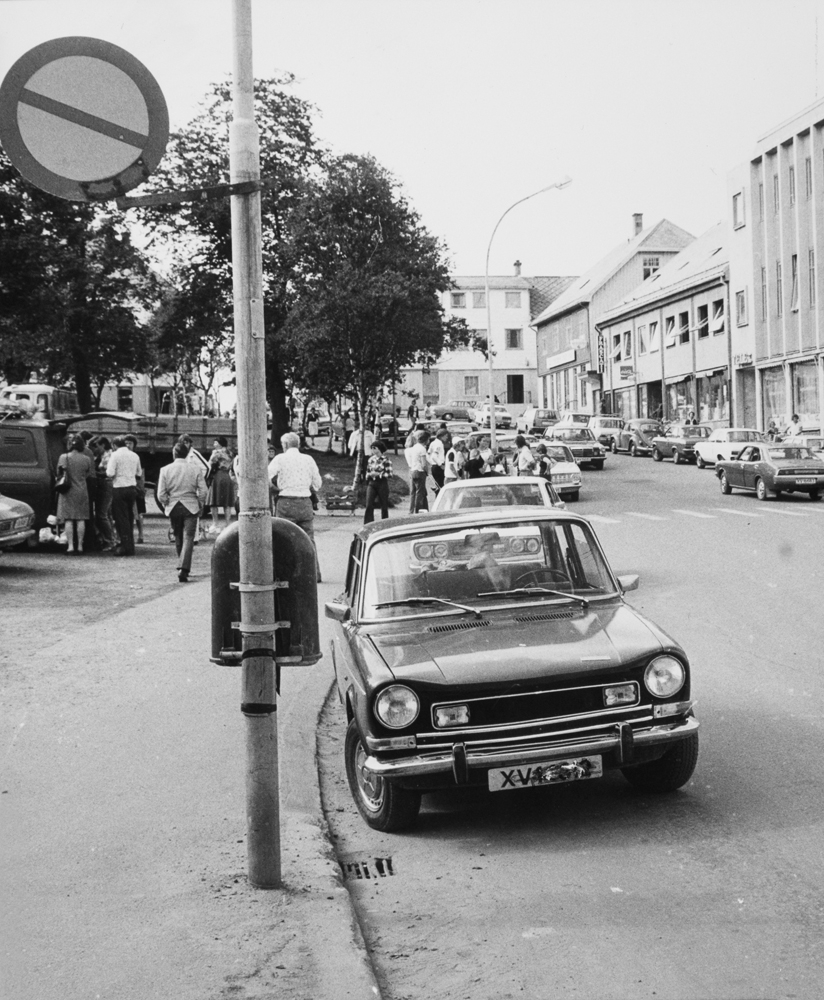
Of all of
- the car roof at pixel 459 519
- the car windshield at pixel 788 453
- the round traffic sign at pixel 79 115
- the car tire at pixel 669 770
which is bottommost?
the car tire at pixel 669 770

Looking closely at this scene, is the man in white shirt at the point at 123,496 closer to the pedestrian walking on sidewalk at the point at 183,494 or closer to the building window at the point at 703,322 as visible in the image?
the pedestrian walking on sidewalk at the point at 183,494

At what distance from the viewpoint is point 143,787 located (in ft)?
21.2

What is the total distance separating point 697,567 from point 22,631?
9.09 m

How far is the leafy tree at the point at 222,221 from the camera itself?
43.2 m

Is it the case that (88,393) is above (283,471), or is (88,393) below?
above

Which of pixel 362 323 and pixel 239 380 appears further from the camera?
pixel 362 323

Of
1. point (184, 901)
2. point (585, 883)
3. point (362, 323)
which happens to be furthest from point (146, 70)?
point (362, 323)

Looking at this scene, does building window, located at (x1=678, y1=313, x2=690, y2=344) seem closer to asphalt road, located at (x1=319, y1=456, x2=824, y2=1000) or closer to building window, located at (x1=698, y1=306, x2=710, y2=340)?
building window, located at (x1=698, y1=306, x2=710, y2=340)

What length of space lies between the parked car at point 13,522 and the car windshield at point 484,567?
10.2 m

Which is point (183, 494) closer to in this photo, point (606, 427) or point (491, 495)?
point (491, 495)

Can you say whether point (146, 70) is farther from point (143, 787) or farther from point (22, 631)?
point (22, 631)

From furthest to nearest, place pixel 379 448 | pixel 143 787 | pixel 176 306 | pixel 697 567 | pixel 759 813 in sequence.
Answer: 1. pixel 176 306
2. pixel 379 448
3. pixel 697 567
4. pixel 143 787
5. pixel 759 813

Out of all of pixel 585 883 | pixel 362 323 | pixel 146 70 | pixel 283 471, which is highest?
pixel 362 323

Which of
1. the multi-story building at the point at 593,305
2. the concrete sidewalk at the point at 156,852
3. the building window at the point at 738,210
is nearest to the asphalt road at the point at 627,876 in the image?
the concrete sidewalk at the point at 156,852
